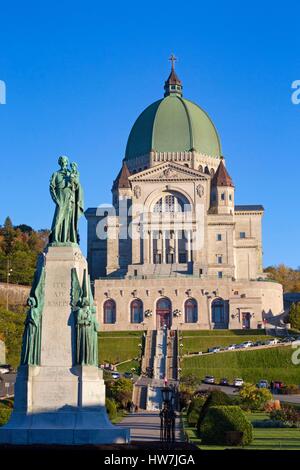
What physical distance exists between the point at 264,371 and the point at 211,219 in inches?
1364

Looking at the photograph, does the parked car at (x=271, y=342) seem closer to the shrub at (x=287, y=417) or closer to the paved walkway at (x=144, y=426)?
the paved walkway at (x=144, y=426)

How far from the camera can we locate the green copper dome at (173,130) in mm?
105938

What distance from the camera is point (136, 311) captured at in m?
91.0

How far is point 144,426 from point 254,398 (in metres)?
11.4

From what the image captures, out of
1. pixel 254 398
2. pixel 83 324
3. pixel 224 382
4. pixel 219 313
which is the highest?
pixel 219 313

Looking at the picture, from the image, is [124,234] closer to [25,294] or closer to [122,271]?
[122,271]

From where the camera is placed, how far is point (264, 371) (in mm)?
67000

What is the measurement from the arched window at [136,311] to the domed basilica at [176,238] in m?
0.10

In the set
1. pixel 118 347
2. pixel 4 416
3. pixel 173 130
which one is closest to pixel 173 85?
pixel 173 130

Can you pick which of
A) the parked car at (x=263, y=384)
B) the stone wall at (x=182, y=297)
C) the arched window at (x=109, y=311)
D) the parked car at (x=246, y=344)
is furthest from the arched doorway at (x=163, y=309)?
the parked car at (x=263, y=384)

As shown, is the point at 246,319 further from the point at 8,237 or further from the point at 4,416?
the point at 4,416
